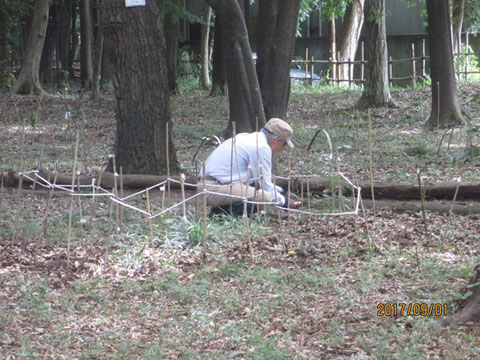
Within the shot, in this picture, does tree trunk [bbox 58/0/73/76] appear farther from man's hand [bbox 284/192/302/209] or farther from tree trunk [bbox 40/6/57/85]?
man's hand [bbox 284/192/302/209]

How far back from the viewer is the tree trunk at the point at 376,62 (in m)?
18.3

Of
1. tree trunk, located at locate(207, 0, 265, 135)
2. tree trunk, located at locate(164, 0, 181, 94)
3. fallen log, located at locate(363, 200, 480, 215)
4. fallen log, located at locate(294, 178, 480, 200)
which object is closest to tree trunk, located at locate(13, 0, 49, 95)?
tree trunk, located at locate(164, 0, 181, 94)

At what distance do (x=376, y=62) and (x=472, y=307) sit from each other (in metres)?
14.6

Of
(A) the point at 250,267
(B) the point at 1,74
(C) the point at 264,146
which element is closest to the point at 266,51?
(C) the point at 264,146

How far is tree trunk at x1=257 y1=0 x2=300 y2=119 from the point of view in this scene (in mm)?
13492

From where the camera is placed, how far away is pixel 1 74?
24.1m

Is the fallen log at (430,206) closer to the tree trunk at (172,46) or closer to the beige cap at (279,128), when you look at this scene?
the beige cap at (279,128)

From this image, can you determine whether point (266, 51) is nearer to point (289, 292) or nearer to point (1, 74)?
point (289, 292)

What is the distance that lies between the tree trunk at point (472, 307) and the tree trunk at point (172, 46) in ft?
65.5

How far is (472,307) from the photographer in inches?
188

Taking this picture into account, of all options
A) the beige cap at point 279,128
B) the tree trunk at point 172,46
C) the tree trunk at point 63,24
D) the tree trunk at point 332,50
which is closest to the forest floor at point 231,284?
the beige cap at point 279,128

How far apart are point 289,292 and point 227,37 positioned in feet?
21.8
